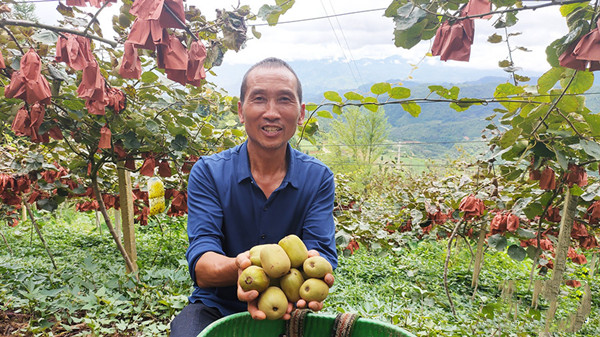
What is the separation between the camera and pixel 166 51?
1327 mm

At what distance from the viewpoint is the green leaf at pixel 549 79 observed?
4.96ft

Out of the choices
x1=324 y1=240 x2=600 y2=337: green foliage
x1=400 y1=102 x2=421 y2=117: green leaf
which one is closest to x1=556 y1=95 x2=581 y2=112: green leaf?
x1=400 y1=102 x2=421 y2=117: green leaf

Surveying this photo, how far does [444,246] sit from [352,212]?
19.3 feet

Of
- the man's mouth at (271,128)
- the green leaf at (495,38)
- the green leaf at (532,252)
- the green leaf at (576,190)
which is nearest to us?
the man's mouth at (271,128)

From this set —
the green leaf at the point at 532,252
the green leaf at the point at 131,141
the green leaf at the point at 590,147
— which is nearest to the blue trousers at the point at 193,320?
the green leaf at the point at 131,141

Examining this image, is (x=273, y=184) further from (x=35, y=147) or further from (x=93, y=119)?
(x=35, y=147)

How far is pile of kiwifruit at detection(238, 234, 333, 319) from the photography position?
1.08 metres

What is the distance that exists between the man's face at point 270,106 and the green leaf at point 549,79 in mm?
1003

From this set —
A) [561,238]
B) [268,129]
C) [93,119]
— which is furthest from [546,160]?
[93,119]

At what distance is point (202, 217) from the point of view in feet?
4.87

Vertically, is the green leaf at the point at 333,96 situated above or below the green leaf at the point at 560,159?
above

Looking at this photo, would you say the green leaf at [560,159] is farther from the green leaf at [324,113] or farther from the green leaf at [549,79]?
the green leaf at [324,113]

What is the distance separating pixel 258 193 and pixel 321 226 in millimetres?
290

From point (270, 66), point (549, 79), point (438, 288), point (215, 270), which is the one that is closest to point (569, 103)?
point (549, 79)
